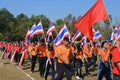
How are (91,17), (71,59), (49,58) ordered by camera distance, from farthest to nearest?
1. (49,58)
2. (71,59)
3. (91,17)

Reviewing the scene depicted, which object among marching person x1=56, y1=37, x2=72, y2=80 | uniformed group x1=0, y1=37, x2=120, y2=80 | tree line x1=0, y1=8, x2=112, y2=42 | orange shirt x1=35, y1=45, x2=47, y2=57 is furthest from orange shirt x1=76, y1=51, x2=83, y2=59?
tree line x1=0, y1=8, x2=112, y2=42

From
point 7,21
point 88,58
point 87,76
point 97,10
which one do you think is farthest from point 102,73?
point 7,21

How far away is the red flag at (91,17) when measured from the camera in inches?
430

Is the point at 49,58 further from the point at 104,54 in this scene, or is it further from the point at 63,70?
the point at 104,54

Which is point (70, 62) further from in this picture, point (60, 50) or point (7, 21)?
point (7, 21)

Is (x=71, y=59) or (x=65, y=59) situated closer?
(x=65, y=59)

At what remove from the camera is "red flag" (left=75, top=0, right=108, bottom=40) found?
1091 cm

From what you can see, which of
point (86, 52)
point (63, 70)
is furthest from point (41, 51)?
point (63, 70)

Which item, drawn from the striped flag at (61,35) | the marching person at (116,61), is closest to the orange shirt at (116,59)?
the marching person at (116,61)

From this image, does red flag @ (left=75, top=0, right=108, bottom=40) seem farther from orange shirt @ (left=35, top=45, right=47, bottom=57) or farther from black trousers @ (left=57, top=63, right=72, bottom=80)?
orange shirt @ (left=35, top=45, right=47, bottom=57)

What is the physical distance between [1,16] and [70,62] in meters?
119

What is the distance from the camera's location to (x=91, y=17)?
432 inches

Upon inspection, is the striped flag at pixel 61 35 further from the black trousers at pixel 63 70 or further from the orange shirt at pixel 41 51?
the black trousers at pixel 63 70

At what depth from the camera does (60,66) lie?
1342cm
